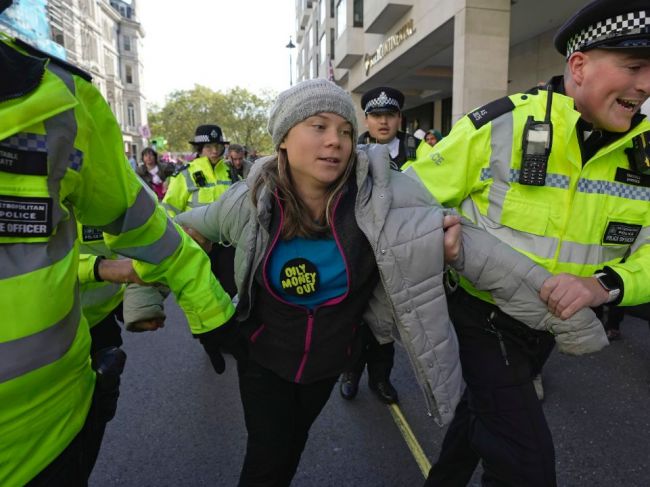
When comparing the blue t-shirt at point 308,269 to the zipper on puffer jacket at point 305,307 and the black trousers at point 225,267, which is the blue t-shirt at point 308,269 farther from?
the black trousers at point 225,267

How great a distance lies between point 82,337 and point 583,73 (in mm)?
1915

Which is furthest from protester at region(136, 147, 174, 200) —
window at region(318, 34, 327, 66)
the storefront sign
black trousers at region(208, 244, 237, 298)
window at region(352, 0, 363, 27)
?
window at region(318, 34, 327, 66)

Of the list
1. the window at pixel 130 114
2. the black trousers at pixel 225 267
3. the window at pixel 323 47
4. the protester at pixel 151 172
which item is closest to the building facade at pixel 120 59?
the window at pixel 130 114

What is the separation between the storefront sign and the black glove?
1378cm

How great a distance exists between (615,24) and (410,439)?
2.47 m

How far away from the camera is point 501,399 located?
181cm

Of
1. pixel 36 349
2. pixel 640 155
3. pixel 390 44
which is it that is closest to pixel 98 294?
pixel 36 349

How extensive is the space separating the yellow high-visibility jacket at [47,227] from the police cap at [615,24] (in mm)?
1638

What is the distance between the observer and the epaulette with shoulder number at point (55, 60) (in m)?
1.10

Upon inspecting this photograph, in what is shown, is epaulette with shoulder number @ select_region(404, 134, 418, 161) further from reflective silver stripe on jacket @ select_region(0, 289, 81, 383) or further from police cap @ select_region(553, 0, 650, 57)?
reflective silver stripe on jacket @ select_region(0, 289, 81, 383)

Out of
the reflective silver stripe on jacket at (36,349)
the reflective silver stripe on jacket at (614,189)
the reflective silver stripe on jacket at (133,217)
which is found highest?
the reflective silver stripe on jacket at (614,189)

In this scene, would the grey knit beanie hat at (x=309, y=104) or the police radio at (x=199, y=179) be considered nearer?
the grey knit beanie hat at (x=309, y=104)

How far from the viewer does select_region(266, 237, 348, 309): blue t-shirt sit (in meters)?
1.80

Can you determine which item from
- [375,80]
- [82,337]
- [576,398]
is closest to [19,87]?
[82,337]
